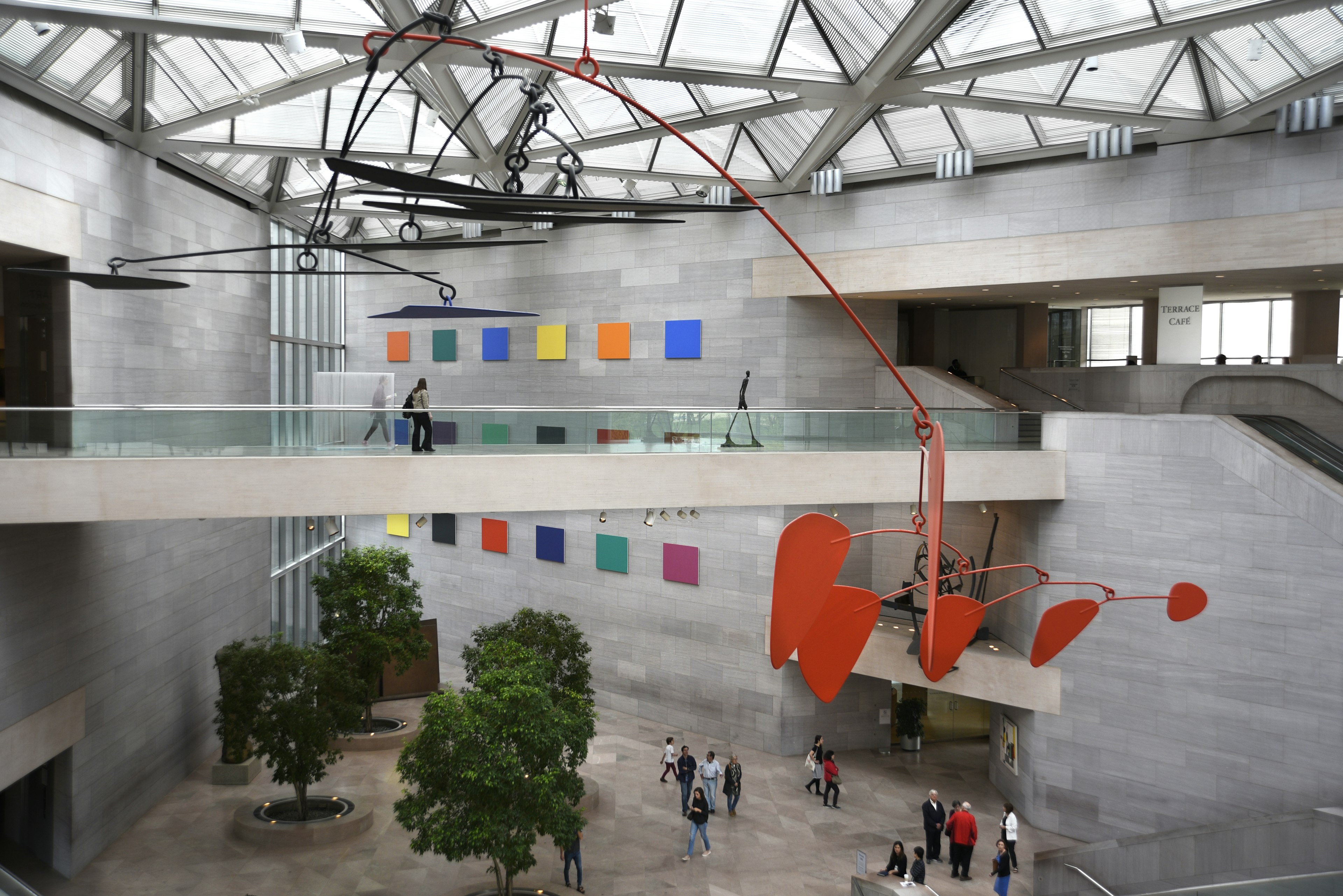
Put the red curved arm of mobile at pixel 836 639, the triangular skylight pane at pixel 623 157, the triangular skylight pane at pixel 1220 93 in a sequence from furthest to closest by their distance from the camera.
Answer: the triangular skylight pane at pixel 623 157 → the triangular skylight pane at pixel 1220 93 → the red curved arm of mobile at pixel 836 639

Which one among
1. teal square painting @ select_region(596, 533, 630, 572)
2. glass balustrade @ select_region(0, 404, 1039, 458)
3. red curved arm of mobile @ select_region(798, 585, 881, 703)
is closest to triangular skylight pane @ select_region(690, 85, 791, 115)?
glass balustrade @ select_region(0, 404, 1039, 458)

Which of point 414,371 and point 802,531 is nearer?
point 802,531

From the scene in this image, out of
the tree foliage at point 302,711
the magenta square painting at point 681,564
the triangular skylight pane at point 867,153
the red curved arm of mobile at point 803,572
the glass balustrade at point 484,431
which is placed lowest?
the tree foliage at point 302,711

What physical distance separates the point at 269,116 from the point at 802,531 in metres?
20.6

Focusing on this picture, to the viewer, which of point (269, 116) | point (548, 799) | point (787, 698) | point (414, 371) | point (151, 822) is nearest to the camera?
point (548, 799)

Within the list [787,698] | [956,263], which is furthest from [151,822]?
[956,263]

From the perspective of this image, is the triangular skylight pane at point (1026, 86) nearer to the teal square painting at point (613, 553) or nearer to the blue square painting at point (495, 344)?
the teal square painting at point (613, 553)

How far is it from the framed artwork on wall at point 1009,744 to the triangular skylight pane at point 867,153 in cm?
1331

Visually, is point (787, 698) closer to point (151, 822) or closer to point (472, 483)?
point (472, 483)

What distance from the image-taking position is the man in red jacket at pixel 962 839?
17281mm

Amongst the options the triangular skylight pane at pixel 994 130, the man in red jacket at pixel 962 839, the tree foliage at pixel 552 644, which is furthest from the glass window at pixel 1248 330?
the tree foliage at pixel 552 644

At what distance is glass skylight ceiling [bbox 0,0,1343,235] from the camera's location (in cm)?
1559

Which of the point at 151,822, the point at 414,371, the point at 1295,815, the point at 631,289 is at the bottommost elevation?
the point at 151,822

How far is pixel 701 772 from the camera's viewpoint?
2006cm
